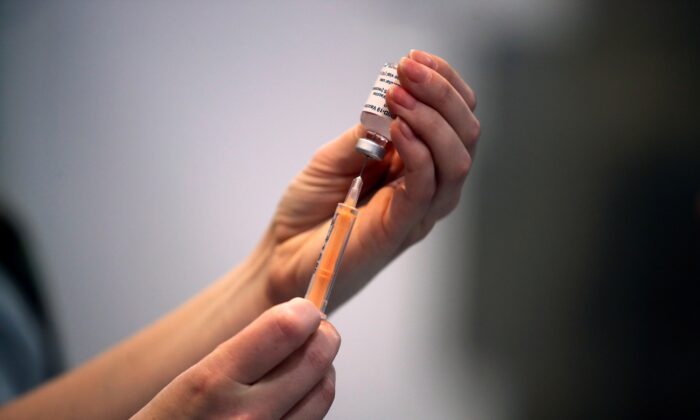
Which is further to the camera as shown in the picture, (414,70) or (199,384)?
(414,70)

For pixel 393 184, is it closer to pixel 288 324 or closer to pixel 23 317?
pixel 288 324

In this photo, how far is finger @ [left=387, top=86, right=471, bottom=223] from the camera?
0.64m

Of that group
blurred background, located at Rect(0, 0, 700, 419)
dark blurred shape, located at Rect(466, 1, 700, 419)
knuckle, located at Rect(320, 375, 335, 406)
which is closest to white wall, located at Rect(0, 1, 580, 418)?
blurred background, located at Rect(0, 0, 700, 419)

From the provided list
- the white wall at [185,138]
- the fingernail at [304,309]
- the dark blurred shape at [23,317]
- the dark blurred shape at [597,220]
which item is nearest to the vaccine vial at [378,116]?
the fingernail at [304,309]

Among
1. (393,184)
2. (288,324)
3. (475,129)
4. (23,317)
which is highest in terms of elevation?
(475,129)

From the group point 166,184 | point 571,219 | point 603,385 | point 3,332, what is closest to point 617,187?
point 571,219

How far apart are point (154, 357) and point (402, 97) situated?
0.57 metres

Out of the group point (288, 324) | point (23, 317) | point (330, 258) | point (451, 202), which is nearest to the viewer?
point (288, 324)

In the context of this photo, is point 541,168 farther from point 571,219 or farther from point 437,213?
point 437,213

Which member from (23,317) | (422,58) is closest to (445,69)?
(422,58)

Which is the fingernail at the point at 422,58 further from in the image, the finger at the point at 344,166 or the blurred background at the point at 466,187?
the blurred background at the point at 466,187

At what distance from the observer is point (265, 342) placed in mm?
491

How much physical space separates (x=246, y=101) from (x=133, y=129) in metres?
0.30

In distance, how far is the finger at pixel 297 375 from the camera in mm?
514
